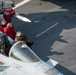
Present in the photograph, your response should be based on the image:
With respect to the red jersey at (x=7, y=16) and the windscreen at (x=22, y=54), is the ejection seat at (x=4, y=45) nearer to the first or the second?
the windscreen at (x=22, y=54)

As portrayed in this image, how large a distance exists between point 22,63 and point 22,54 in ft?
1.29

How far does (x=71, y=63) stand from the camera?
15.6 metres

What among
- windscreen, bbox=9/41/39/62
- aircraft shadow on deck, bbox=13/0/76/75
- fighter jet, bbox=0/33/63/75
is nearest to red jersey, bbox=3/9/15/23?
aircraft shadow on deck, bbox=13/0/76/75

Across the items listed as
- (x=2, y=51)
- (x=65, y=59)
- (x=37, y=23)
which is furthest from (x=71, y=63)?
(x=37, y=23)

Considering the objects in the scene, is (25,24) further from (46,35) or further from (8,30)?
(8,30)

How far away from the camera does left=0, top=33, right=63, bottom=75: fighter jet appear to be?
39.5 ft

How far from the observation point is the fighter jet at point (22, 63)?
1204 centimetres

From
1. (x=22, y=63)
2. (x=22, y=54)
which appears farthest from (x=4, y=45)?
(x=22, y=63)

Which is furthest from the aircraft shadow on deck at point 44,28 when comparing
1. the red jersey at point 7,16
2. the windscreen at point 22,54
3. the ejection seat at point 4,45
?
the ejection seat at point 4,45

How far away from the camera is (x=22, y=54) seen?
12.6m

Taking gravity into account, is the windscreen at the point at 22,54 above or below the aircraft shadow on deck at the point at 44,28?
above

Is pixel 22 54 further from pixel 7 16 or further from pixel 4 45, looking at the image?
pixel 7 16

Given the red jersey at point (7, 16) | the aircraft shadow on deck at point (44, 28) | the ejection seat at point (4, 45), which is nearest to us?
the ejection seat at point (4, 45)

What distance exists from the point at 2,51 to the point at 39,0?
13.0 metres
